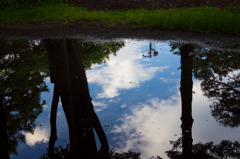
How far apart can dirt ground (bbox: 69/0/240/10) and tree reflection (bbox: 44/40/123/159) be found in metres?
6.12

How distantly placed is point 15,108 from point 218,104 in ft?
12.0

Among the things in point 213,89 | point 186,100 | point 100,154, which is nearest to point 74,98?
point 100,154

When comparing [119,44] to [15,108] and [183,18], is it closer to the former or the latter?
[183,18]

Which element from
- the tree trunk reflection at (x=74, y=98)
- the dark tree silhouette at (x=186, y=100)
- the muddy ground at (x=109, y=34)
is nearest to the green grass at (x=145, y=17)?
the muddy ground at (x=109, y=34)

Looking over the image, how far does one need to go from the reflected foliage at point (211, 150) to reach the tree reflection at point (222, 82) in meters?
0.61

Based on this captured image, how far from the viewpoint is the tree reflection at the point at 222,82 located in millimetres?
3918

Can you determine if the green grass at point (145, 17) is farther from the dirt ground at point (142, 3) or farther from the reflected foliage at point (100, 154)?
the reflected foliage at point (100, 154)

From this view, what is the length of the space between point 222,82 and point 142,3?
9649mm

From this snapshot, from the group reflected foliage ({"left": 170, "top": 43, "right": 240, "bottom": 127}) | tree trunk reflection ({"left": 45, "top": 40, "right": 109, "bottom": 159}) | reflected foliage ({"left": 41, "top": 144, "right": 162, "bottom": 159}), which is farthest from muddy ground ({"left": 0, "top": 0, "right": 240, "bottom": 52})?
reflected foliage ({"left": 41, "top": 144, "right": 162, "bottom": 159})

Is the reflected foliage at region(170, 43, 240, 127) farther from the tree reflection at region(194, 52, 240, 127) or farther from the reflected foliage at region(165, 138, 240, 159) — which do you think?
the reflected foliage at region(165, 138, 240, 159)

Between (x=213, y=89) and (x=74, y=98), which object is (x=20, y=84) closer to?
(x=74, y=98)

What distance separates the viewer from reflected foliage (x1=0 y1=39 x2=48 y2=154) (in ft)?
13.0

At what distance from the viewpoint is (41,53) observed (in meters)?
7.04

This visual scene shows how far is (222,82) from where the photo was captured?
4953 millimetres
